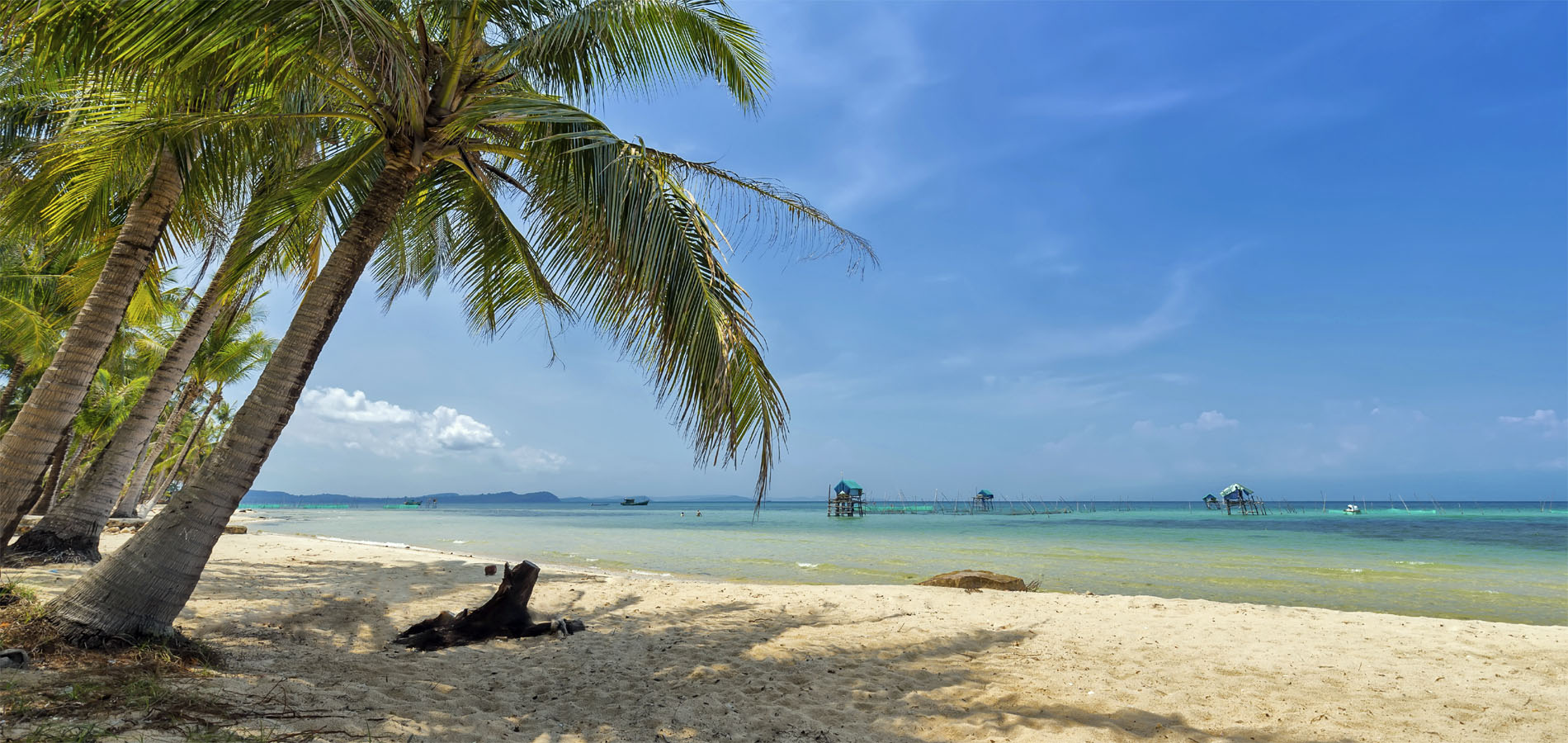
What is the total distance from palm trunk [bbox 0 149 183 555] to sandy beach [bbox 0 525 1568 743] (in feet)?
5.60

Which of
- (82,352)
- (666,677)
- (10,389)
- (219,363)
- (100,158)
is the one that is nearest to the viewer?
(82,352)

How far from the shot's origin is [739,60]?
6.39 meters

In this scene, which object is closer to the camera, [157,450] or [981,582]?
[981,582]

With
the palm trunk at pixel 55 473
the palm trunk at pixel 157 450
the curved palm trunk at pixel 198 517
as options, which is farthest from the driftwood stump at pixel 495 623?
the palm trunk at pixel 157 450

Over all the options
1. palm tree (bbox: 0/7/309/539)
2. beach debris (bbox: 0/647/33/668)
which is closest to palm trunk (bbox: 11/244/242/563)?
palm tree (bbox: 0/7/309/539)

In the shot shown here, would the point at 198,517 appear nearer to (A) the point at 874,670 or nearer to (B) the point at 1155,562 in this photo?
(A) the point at 874,670

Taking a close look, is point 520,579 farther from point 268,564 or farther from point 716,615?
point 268,564

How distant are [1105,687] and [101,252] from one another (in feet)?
35.4

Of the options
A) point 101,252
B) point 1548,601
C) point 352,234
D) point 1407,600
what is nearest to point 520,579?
point 352,234

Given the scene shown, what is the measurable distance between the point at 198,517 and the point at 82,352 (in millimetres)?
1757

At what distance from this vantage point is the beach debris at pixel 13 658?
3496mm

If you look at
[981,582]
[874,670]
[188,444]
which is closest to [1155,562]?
[981,582]

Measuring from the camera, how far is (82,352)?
4883 mm

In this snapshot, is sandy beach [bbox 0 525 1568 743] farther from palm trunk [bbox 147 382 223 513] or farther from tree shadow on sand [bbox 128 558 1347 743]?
palm trunk [bbox 147 382 223 513]
